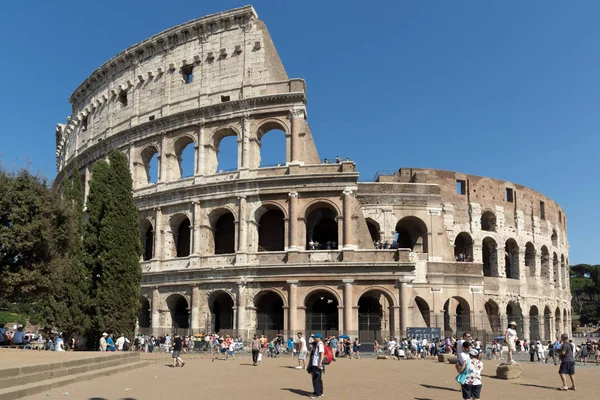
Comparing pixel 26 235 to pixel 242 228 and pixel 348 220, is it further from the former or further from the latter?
pixel 348 220

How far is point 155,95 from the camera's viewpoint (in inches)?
1342

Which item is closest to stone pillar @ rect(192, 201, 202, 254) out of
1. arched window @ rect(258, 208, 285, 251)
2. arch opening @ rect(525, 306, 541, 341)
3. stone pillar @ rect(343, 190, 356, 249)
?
arched window @ rect(258, 208, 285, 251)

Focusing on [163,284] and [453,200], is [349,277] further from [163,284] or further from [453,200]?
[453,200]

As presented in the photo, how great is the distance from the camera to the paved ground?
484 inches

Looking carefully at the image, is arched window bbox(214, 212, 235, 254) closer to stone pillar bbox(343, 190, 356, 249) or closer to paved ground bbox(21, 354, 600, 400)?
stone pillar bbox(343, 190, 356, 249)

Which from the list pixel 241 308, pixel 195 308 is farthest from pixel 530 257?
pixel 195 308

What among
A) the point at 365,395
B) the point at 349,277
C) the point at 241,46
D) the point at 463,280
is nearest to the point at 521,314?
the point at 463,280

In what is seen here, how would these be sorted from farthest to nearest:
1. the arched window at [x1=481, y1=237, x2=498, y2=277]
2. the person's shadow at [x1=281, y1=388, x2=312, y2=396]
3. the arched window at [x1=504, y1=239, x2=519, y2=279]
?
the arched window at [x1=504, y1=239, x2=519, y2=279]
the arched window at [x1=481, y1=237, x2=498, y2=277]
the person's shadow at [x1=281, y1=388, x2=312, y2=396]

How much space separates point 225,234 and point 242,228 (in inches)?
123

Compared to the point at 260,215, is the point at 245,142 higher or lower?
higher

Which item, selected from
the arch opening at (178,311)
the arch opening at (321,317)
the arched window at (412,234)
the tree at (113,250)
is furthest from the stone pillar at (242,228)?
the arched window at (412,234)

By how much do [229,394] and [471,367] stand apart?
5.19 m

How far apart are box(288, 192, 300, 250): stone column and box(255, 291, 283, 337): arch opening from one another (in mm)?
2792

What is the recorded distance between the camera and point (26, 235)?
1864 centimetres
